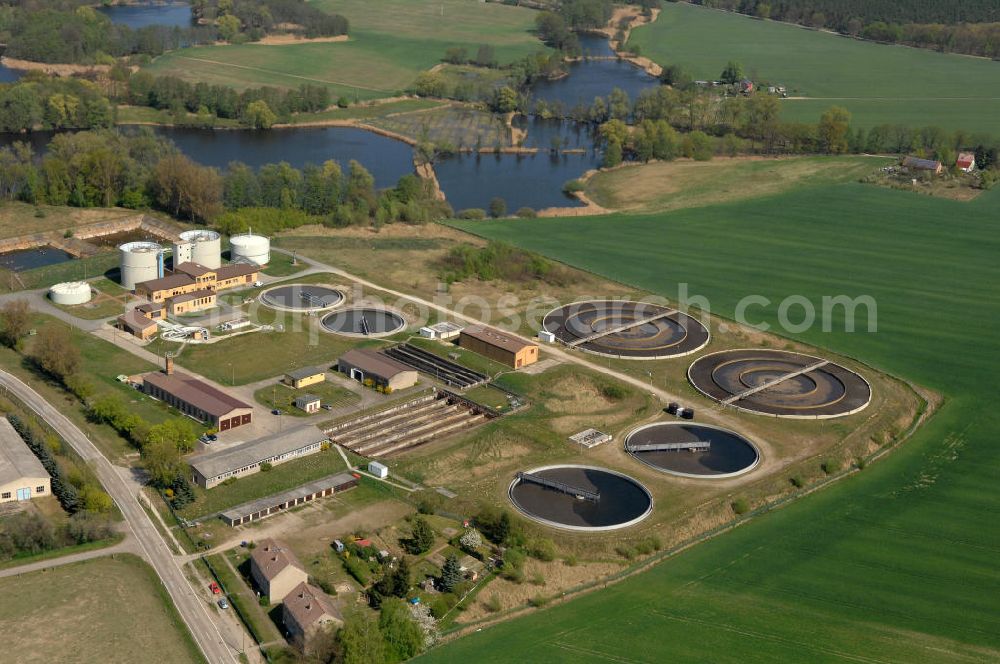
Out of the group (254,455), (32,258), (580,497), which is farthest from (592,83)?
(254,455)

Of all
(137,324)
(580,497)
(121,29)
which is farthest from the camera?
(121,29)

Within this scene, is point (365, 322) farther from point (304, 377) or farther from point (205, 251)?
point (205, 251)

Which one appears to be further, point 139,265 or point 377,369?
point 139,265

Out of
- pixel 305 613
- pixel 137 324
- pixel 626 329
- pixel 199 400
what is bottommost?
pixel 305 613

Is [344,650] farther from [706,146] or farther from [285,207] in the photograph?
[706,146]

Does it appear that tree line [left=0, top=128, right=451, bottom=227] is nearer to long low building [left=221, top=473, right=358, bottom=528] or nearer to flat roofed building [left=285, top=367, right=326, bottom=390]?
flat roofed building [left=285, top=367, right=326, bottom=390]

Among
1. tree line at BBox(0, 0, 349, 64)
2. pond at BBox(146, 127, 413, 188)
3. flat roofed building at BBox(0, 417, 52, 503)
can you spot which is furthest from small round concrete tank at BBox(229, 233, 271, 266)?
tree line at BBox(0, 0, 349, 64)
